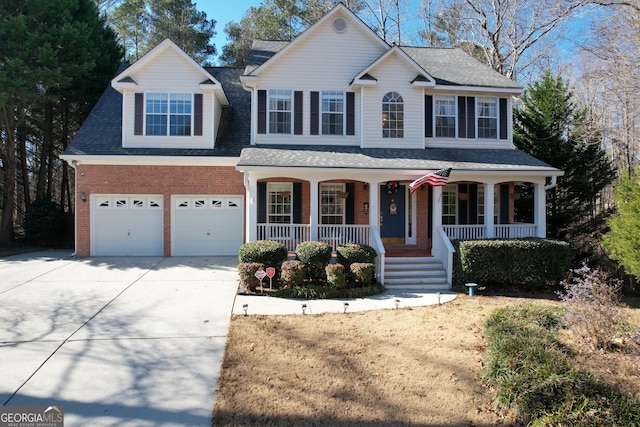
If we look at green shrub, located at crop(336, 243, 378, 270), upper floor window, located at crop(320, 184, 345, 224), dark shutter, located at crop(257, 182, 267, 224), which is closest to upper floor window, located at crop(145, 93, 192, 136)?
dark shutter, located at crop(257, 182, 267, 224)

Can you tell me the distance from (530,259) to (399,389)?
7.17 metres

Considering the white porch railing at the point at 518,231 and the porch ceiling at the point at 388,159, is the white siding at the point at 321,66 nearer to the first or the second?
the porch ceiling at the point at 388,159

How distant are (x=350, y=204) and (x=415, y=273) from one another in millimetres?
3778

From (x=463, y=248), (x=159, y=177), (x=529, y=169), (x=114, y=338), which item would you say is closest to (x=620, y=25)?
(x=529, y=169)

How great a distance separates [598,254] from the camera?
14.9m

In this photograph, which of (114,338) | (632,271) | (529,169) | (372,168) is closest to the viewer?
(114,338)

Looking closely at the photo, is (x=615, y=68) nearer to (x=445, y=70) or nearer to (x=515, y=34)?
(x=445, y=70)

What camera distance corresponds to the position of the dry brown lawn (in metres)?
4.02

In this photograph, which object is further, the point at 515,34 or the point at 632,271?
the point at 515,34

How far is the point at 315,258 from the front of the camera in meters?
9.36

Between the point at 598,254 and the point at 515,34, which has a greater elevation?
the point at 515,34

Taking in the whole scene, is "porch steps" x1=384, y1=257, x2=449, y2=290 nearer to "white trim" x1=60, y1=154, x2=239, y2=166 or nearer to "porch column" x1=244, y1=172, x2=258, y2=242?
"porch column" x1=244, y1=172, x2=258, y2=242

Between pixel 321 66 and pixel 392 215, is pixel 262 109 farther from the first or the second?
pixel 392 215

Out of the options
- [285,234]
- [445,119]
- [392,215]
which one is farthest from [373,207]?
[445,119]
